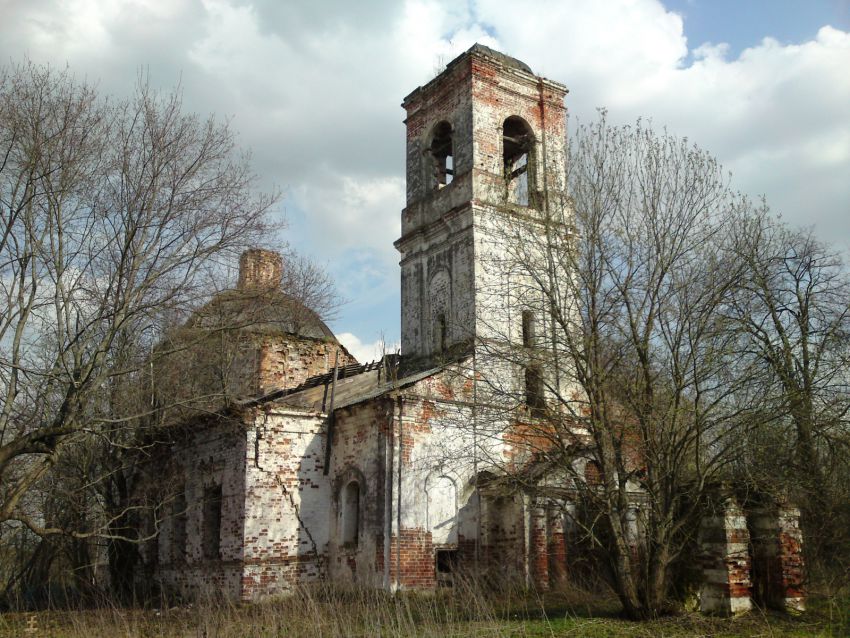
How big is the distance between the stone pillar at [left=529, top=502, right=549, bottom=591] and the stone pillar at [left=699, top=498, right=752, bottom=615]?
3.92 metres

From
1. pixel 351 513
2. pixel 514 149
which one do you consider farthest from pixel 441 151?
pixel 351 513

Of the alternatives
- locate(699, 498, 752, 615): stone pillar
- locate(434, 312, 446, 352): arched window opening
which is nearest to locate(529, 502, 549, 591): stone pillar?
locate(699, 498, 752, 615): stone pillar

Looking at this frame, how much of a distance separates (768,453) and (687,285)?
368cm

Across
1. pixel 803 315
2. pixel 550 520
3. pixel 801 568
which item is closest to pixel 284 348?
pixel 550 520

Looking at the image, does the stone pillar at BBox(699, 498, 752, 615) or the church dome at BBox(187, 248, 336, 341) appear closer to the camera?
the stone pillar at BBox(699, 498, 752, 615)

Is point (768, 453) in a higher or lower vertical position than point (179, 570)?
higher

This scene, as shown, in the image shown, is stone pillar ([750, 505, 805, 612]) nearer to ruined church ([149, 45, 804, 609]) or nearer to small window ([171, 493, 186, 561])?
ruined church ([149, 45, 804, 609])

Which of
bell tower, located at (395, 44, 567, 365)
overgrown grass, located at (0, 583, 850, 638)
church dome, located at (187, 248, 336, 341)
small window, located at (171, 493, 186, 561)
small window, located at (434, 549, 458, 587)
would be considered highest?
bell tower, located at (395, 44, 567, 365)

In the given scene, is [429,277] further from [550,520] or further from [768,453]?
[768,453]

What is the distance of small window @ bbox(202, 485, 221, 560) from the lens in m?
17.4

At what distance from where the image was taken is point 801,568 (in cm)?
1086

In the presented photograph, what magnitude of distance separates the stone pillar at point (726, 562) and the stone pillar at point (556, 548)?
4051 millimetres

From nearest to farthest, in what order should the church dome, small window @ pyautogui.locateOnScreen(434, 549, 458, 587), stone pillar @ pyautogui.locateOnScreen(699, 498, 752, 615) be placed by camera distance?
stone pillar @ pyautogui.locateOnScreen(699, 498, 752, 615) → the church dome → small window @ pyautogui.locateOnScreen(434, 549, 458, 587)

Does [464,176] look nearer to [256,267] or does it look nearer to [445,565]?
[256,267]
